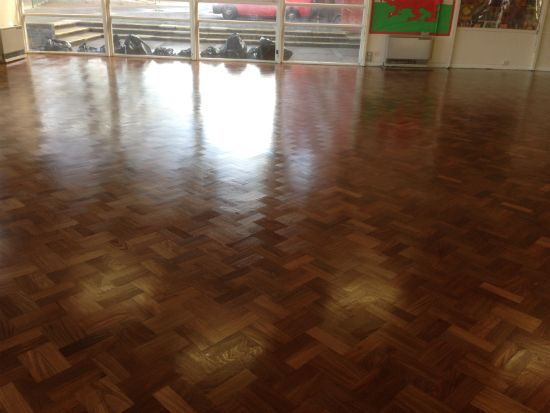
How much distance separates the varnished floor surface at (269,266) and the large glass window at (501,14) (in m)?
6.34

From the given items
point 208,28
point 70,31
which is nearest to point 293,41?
point 208,28

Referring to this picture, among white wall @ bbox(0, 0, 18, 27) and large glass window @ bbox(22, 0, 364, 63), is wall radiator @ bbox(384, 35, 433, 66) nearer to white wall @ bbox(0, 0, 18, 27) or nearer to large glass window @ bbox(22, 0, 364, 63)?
large glass window @ bbox(22, 0, 364, 63)

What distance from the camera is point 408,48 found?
1040 centimetres

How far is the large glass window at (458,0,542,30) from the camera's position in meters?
10.6

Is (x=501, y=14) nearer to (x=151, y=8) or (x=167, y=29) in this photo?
(x=167, y=29)

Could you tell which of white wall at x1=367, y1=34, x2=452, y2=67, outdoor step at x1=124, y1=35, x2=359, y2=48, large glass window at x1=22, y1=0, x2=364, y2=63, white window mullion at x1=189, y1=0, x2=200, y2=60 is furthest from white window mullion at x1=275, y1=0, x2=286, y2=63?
white wall at x1=367, y1=34, x2=452, y2=67

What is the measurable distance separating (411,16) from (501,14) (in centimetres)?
203

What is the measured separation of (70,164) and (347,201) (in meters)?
2.18

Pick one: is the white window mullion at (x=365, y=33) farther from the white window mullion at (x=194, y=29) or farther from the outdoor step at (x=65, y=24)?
the outdoor step at (x=65, y=24)

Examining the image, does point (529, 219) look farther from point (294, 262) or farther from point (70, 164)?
point (70, 164)

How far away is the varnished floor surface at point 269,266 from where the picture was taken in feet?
5.81

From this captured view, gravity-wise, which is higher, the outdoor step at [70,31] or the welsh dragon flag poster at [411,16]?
the welsh dragon flag poster at [411,16]

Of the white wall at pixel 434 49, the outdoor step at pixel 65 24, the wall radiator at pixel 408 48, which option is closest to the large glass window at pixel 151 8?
the outdoor step at pixel 65 24

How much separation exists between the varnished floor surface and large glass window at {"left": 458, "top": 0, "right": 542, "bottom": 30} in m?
6.34
